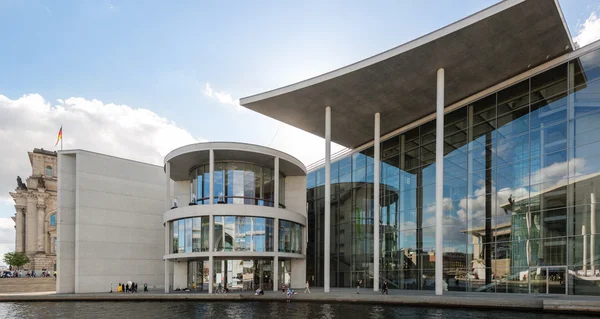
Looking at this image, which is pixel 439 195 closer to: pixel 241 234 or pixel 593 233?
pixel 593 233

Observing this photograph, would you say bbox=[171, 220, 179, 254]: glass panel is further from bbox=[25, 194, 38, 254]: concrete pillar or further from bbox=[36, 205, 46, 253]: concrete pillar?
bbox=[25, 194, 38, 254]: concrete pillar

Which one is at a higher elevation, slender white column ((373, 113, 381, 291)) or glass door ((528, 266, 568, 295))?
slender white column ((373, 113, 381, 291))

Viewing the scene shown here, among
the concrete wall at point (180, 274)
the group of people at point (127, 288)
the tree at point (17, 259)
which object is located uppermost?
the concrete wall at point (180, 274)

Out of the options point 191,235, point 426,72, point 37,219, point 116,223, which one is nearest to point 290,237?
point 191,235

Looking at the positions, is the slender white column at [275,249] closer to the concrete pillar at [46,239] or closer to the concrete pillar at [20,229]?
the concrete pillar at [46,239]

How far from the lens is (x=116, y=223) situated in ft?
130

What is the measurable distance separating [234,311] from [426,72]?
1933 centimetres

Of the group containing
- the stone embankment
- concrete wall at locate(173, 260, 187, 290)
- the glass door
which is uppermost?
the glass door

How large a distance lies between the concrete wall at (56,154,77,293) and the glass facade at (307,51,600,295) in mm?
25910

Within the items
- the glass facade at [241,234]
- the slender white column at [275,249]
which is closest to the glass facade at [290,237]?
the slender white column at [275,249]

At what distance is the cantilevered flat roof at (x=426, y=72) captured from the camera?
24.4 m

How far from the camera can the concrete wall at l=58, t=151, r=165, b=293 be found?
37.2 meters

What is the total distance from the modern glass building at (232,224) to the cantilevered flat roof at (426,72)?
17.5 ft

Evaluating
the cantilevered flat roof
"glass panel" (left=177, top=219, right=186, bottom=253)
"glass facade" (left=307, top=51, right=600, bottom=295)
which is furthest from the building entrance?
the cantilevered flat roof
